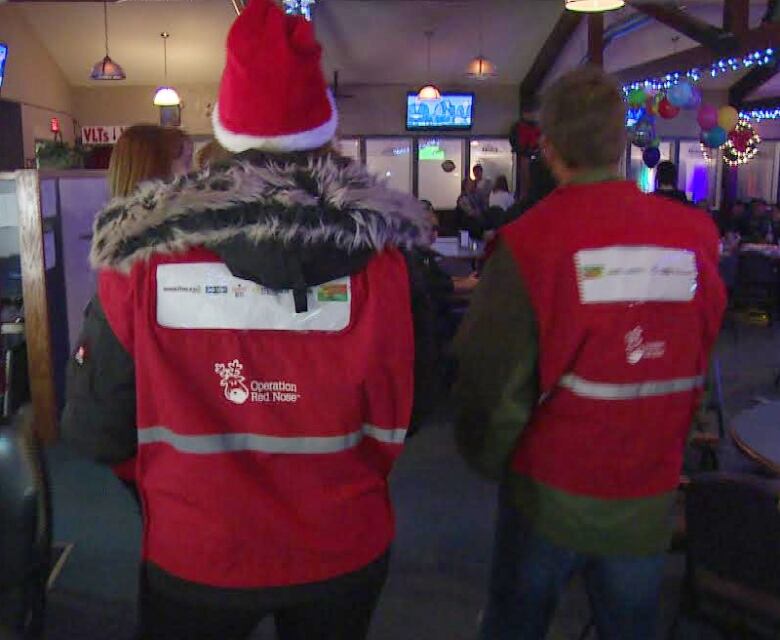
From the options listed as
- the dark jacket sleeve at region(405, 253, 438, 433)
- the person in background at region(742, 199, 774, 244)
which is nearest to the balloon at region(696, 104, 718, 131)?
the person in background at region(742, 199, 774, 244)

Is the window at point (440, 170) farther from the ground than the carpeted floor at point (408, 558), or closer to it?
farther from the ground

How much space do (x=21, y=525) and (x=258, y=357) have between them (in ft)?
3.15

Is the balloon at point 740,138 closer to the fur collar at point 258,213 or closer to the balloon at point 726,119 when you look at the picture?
the balloon at point 726,119

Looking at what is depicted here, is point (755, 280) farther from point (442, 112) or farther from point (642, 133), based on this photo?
point (442, 112)

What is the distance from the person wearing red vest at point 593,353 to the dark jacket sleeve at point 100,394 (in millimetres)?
622

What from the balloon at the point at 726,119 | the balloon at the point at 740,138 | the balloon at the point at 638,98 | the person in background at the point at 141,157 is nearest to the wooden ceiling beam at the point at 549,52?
the balloon at the point at 638,98

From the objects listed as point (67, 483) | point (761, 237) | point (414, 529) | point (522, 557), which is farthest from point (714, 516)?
point (761, 237)

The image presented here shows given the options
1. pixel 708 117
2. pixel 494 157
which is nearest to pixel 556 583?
pixel 708 117

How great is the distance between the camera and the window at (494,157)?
48.8 feet

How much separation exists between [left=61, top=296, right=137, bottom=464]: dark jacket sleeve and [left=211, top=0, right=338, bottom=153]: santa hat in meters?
0.33

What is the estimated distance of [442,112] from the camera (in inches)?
546

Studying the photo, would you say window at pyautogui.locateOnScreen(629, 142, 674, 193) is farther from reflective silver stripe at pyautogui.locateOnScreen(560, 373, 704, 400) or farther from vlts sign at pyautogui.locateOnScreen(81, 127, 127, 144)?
reflective silver stripe at pyautogui.locateOnScreen(560, 373, 704, 400)

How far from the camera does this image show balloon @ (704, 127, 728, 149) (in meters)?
10.0

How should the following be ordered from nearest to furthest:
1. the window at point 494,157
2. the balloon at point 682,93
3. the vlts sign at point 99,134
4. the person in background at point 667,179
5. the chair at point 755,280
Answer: the person in background at point 667,179 → the chair at point 755,280 → the balloon at point 682,93 → the vlts sign at point 99,134 → the window at point 494,157
